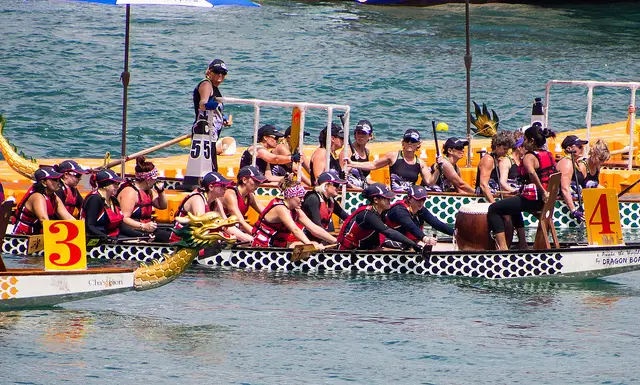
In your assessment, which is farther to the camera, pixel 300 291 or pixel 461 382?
pixel 300 291

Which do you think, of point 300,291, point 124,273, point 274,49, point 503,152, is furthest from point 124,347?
point 274,49

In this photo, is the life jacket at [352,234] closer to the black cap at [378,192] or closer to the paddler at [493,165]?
the black cap at [378,192]

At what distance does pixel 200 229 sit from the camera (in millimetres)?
13523

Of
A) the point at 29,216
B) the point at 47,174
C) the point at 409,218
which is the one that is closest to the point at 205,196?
the point at 47,174

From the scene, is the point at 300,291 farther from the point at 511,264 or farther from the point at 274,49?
the point at 274,49

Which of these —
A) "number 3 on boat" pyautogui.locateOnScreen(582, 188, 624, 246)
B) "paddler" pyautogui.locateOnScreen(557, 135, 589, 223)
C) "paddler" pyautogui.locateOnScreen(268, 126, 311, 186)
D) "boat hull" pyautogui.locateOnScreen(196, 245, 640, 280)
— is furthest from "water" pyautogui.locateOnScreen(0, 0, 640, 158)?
"number 3 on boat" pyautogui.locateOnScreen(582, 188, 624, 246)

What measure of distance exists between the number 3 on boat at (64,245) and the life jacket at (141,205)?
385cm

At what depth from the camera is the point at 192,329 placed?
14.0m

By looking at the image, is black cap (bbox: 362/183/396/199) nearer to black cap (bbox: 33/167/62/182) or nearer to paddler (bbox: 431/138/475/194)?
black cap (bbox: 33/167/62/182)

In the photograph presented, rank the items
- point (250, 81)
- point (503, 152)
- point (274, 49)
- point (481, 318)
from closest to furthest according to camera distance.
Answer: point (481, 318)
point (503, 152)
point (250, 81)
point (274, 49)

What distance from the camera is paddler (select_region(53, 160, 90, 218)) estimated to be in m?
16.9

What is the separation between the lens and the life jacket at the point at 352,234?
54.0ft

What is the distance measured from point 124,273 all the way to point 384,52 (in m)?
29.2

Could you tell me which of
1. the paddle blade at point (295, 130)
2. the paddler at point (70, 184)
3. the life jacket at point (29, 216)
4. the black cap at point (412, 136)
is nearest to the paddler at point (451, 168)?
the black cap at point (412, 136)
